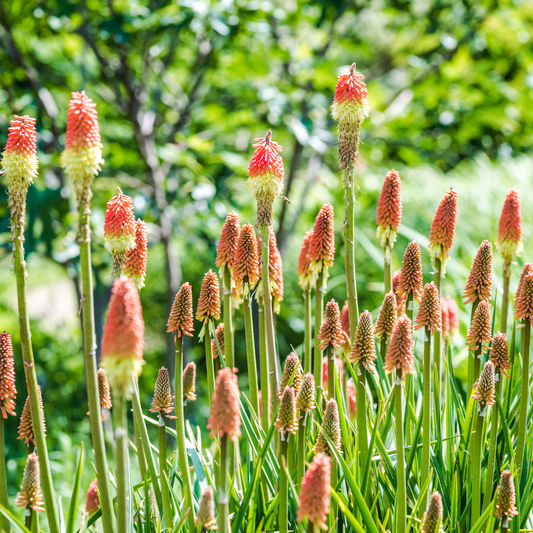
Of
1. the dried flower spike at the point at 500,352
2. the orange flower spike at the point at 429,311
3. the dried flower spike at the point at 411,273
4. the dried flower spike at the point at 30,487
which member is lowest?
the dried flower spike at the point at 30,487

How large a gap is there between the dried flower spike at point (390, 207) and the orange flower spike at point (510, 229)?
0.60 meters

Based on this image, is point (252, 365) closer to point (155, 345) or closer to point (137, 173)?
point (137, 173)

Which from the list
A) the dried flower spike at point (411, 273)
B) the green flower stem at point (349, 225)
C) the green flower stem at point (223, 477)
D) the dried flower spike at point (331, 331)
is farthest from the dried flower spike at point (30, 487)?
the dried flower spike at point (411, 273)

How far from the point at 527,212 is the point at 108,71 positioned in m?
5.22

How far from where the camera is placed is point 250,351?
2102 millimetres

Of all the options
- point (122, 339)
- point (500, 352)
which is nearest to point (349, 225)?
point (500, 352)

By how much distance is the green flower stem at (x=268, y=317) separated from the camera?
6.23 ft

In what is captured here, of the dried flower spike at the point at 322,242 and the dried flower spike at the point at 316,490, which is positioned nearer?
the dried flower spike at the point at 316,490

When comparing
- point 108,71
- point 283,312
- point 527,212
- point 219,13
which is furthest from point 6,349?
point 527,212

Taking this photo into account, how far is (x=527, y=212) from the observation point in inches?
279

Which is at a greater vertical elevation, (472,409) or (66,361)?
(472,409)

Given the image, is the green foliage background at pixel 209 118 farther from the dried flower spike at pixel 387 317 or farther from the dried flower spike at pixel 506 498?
the dried flower spike at pixel 506 498

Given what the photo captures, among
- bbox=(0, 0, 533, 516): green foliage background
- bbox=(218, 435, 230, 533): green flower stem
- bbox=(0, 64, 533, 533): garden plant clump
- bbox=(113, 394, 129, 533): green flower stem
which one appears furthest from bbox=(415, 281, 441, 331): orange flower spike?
bbox=(0, 0, 533, 516): green foliage background

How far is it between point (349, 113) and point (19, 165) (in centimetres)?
113
